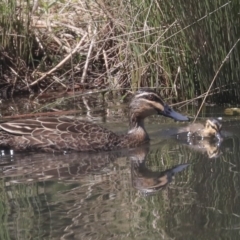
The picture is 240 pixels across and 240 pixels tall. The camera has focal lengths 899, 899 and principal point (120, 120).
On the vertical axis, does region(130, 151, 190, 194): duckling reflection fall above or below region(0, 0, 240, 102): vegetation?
below

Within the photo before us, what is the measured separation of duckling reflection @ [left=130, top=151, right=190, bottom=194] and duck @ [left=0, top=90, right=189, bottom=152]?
2.42 ft

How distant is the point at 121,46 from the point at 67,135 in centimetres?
216

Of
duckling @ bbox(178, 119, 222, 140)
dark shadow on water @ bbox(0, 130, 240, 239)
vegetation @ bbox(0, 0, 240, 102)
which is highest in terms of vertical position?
vegetation @ bbox(0, 0, 240, 102)

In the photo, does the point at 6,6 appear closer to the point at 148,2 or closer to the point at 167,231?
the point at 148,2

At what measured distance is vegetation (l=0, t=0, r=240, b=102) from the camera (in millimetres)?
8141

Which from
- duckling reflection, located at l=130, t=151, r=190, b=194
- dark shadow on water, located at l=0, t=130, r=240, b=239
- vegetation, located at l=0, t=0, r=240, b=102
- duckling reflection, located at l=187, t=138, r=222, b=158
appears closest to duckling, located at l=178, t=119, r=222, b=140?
duckling reflection, located at l=187, t=138, r=222, b=158

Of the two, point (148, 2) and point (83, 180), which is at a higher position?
point (148, 2)

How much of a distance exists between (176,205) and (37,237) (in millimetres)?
919

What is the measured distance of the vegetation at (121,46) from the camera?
814 cm

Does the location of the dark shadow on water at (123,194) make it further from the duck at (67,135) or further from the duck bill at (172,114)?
the duck bill at (172,114)

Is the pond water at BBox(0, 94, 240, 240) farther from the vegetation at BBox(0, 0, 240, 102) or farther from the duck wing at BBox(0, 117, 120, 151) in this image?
the vegetation at BBox(0, 0, 240, 102)

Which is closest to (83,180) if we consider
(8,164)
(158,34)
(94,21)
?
(8,164)

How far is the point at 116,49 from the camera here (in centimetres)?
981

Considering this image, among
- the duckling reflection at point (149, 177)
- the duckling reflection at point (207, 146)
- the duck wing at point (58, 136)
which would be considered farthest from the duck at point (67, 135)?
the duckling reflection at point (149, 177)
